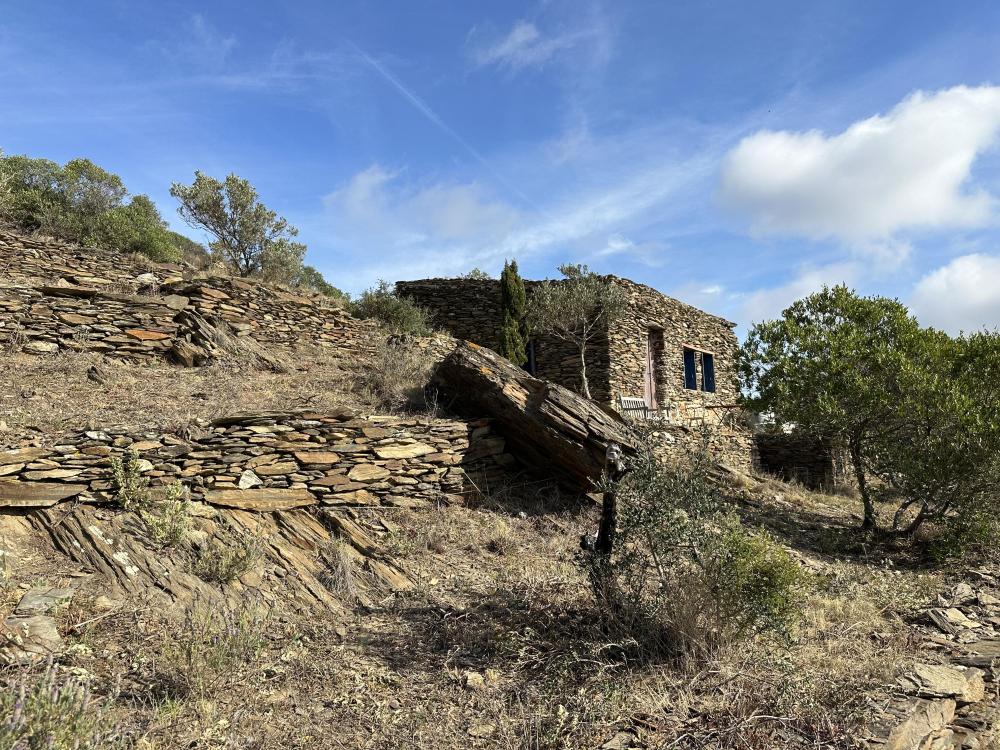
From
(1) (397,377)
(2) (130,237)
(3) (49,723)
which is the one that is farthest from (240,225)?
(3) (49,723)

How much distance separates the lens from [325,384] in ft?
32.2

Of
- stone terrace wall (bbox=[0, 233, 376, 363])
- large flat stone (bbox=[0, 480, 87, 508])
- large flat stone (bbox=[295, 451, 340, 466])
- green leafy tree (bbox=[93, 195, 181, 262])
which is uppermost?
green leafy tree (bbox=[93, 195, 181, 262])

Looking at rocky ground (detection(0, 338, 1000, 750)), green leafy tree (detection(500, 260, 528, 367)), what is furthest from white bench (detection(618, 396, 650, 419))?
rocky ground (detection(0, 338, 1000, 750))

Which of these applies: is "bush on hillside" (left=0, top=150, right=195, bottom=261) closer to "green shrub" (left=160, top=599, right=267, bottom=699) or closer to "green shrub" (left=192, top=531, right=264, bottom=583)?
"green shrub" (left=192, top=531, right=264, bottom=583)

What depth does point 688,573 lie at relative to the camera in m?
4.80

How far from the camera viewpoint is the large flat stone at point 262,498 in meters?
6.45

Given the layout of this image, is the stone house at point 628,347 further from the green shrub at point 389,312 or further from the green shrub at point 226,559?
the green shrub at point 226,559

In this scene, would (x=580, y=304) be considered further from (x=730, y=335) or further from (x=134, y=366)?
(x=134, y=366)

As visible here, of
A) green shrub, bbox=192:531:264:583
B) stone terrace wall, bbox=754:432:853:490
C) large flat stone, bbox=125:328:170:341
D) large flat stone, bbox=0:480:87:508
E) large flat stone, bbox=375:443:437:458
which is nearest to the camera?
green shrub, bbox=192:531:264:583

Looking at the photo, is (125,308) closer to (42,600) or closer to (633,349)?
(42,600)

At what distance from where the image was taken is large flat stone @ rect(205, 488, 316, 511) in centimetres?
645

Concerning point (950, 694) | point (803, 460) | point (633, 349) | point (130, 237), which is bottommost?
point (950, 694)

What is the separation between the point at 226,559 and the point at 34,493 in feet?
7.22

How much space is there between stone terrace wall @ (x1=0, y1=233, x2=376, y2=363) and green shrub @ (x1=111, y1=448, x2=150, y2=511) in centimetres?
483
